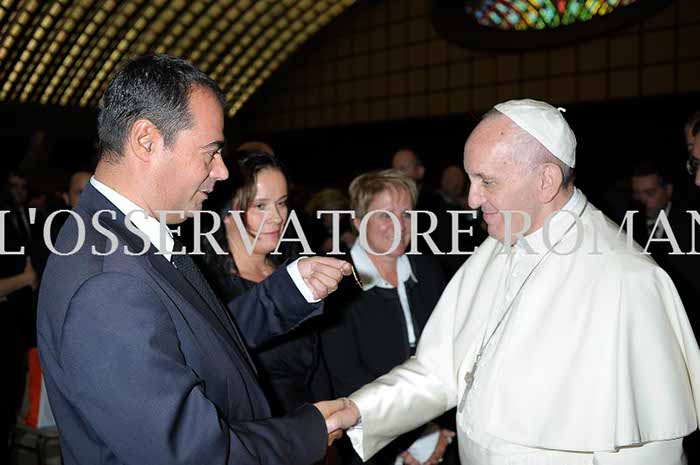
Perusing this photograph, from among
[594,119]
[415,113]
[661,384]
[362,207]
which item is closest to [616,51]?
[594,119]

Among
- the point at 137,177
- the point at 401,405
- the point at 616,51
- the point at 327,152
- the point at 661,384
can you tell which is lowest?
the point at 401,405

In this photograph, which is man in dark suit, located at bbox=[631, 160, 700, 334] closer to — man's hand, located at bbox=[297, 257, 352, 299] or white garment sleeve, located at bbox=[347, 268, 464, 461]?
white garment sleeve, located at bbox=[347, 268, 464, 461]

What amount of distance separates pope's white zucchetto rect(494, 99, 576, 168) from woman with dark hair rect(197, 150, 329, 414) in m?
1.26

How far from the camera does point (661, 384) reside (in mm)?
2055

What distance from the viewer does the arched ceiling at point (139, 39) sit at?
22672 millimetres

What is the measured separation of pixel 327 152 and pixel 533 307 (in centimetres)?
2197

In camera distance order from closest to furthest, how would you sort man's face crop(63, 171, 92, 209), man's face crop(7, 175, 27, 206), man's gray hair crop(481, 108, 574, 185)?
man's gray hair crop(481, 108, 574, 185)
man's face crop(63, 171, 92, 209)
man's face crop(7, 175, 27, 206)

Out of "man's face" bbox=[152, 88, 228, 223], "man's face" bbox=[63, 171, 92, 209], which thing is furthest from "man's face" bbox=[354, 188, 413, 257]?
"man's face" bbox=[63, 171, 92, 209]

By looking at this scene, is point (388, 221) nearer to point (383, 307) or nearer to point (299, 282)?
point (383, 307)

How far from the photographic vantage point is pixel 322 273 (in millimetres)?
2297

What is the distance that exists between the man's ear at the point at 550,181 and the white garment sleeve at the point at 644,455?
0.91 metres

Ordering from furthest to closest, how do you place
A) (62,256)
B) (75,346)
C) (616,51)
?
(616,51), (62,256), (75,346)

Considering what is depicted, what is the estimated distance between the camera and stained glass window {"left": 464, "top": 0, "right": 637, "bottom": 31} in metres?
18.0

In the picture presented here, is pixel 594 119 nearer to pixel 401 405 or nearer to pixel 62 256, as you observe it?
pixel 401 405
